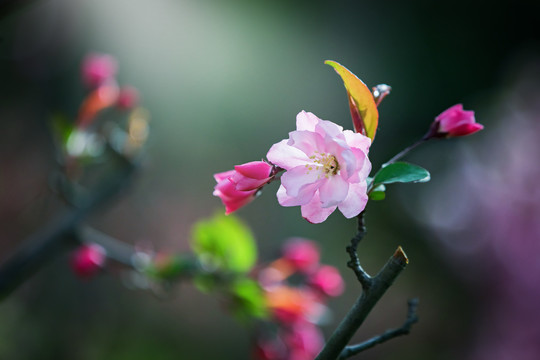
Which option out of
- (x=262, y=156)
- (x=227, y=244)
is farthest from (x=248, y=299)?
(x=262, y=156)

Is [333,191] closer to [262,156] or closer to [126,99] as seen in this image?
[126,99]

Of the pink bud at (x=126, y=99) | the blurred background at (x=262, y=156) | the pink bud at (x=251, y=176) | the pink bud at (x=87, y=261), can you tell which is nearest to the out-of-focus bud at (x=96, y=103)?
the pink bud at (x=126, y=99)

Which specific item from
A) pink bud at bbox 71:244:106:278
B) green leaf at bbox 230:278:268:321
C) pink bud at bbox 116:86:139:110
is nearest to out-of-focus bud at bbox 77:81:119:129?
pink bud at bbox 116:86:139:110

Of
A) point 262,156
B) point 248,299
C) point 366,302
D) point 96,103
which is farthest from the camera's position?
point 262,156

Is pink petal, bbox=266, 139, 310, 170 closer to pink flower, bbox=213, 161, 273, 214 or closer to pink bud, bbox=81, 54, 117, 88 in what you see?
pink flower, bbox=213, 161, 273, 214

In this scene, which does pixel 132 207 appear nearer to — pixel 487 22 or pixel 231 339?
pixel 231 339

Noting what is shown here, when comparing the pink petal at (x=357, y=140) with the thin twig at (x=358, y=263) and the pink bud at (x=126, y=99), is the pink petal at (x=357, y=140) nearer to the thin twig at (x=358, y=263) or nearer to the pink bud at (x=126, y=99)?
the thin twig at (x=358, y=263)
